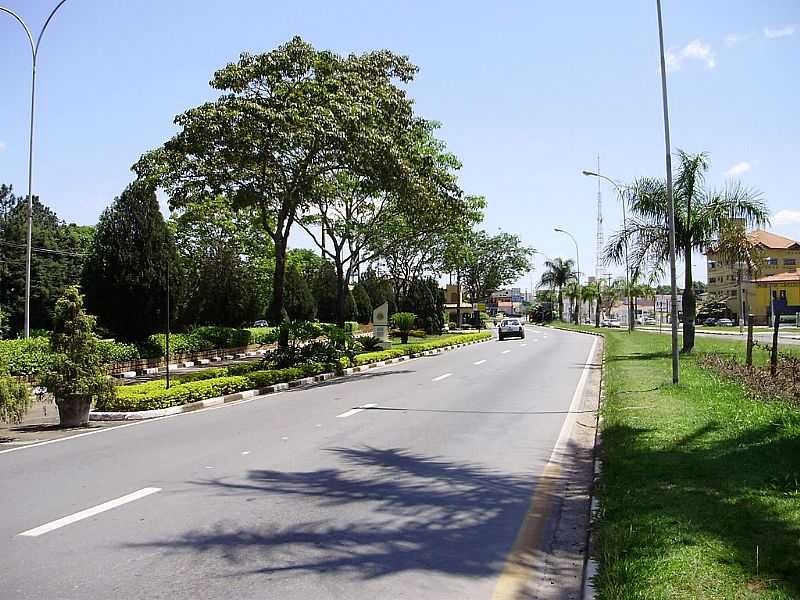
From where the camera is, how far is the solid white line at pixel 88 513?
20.3 ft

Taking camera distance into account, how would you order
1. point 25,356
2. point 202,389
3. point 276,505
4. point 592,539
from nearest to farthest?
point 592,539 < point 276,505 < point 202,389 < point 25,356

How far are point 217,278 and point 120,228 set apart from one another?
69.1ft

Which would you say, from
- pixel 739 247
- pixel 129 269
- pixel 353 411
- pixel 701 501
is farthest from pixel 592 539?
pixel 129 269

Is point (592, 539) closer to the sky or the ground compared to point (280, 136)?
closer to the ground

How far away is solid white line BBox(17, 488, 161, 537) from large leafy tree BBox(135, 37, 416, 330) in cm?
1434

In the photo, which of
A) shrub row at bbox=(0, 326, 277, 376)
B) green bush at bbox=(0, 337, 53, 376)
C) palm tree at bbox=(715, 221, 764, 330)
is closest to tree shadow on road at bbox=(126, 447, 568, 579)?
shrub row at bbox=(0, 326, 277, 376)

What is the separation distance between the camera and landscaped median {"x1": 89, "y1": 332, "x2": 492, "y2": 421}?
46.9ft

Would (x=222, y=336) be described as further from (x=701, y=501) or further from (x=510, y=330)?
(x=701, y=501)

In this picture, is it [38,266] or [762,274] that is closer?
[38,266]

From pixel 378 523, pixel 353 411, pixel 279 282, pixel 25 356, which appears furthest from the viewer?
pixel 279 282

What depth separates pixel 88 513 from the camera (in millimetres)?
6699

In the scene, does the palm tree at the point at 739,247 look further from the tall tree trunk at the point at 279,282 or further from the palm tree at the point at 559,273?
the palm tree at the point at 559,273

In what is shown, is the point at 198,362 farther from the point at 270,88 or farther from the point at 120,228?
the point at 270,88

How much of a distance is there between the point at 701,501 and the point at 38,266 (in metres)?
51.9
